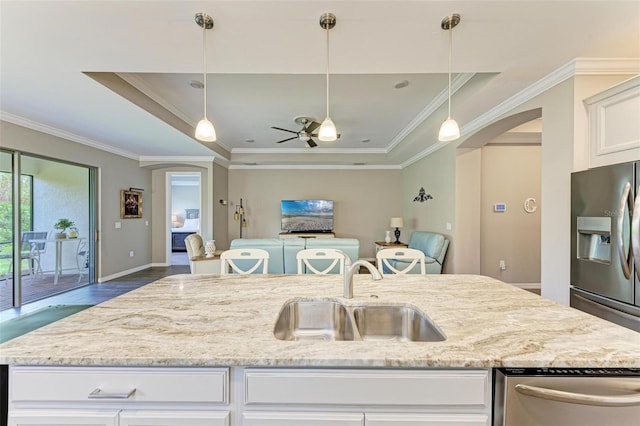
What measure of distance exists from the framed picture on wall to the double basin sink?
556 cm

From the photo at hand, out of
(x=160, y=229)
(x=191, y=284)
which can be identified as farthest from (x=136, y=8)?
(x=160, y=229)

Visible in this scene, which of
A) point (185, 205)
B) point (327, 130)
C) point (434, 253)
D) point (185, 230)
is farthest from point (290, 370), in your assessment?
point (185, 205)

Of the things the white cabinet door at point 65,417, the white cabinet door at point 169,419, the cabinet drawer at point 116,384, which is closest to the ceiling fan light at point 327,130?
the cabinet drawer at point 116,384

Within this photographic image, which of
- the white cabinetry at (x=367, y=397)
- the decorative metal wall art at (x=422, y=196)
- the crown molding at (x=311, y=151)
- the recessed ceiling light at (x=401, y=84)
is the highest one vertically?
the recessed ceiling light at (x=401, y=84)

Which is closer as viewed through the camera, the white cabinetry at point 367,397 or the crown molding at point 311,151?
the white cabinetry at point 367,397

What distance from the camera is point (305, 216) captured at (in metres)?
6.82

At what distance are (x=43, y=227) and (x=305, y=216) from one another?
4737 millimetres

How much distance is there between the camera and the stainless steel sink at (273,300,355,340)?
1.46m

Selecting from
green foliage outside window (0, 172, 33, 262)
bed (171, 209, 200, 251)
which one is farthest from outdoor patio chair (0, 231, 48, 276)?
bed (171, 209, 200, 251)

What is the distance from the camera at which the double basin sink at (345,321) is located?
1.39 meters

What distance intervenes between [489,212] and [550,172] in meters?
2.24

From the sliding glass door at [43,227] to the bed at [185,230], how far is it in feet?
14.1

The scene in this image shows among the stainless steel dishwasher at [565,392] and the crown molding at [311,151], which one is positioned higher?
the crown molding at [311,151]

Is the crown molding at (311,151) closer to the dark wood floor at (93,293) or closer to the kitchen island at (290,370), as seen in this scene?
the dark wood floor at (93,293)
